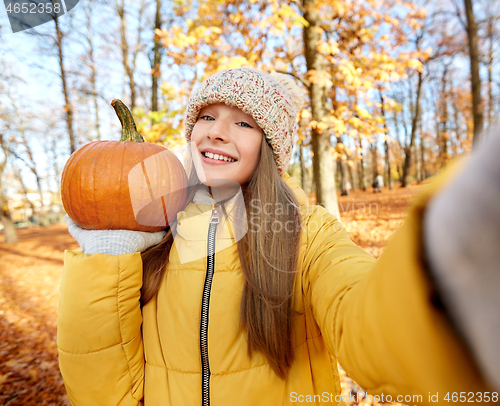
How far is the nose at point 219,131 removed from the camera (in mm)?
1554

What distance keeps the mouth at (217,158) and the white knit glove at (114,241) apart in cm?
55

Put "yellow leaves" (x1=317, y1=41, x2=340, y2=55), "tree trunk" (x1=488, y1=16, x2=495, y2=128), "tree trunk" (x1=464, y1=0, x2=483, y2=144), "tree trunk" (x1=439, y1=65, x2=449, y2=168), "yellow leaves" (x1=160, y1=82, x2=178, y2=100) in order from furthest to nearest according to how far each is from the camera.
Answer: "tree trunk" (x1=439, y1=65, x2=449, y2=168) < "tree trunk" (x1=488, y1=16, x2=495, y2=128) < "tree trunk" (x1=464, y1=0, x2=483, y2=144) < "yellow leaves" (x1=160, y1=82, x2=178, y2=100) < "yellow leaves" (x1=317, y1=41, x2=340, y2=55)

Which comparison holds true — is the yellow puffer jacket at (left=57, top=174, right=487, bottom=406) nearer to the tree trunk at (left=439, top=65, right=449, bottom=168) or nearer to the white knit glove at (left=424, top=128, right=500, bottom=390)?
the white knit glove at (left=424, top=128, right=500, bottom=390)

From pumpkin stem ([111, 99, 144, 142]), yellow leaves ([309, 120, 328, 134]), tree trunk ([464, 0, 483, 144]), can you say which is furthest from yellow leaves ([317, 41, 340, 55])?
tree trunk ([464, 0, 483, 144])

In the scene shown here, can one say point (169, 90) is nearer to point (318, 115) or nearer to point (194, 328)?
point (318, 115)

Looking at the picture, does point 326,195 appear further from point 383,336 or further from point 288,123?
point 383,336

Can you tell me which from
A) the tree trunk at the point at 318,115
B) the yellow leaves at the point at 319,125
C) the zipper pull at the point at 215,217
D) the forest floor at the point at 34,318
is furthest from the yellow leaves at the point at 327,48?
the zipper pull at the point at 215,217

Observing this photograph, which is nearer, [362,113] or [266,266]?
[266,266]

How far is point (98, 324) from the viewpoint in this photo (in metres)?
1.16

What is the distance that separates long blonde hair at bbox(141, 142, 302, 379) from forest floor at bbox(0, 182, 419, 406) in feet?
2.33

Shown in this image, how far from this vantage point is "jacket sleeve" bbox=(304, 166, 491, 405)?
0.47 m

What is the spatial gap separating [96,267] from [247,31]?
6065 mm

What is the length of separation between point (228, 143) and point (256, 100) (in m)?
0.35

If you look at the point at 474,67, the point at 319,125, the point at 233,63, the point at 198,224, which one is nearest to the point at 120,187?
the point at 198,224
